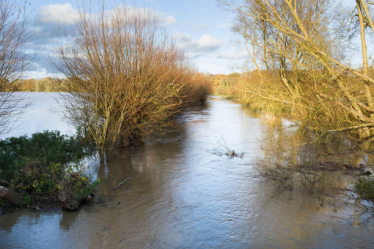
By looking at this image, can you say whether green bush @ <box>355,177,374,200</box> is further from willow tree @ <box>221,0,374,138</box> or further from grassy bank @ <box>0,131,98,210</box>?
grassy bank @ <box>0,131,98,210</box>

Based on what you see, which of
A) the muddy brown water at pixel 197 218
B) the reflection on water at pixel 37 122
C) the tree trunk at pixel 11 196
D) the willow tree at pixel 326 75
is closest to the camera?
the muddy brown water at pixel 197 218

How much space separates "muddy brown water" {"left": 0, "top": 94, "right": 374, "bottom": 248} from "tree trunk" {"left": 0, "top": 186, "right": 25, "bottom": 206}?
251mm

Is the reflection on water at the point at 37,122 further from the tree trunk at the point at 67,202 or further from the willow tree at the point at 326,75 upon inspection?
the willow tree at the point at 326,75

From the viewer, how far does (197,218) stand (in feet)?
20.7

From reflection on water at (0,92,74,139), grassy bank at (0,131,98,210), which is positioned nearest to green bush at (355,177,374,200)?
grassy bank at (0,131,98,210)

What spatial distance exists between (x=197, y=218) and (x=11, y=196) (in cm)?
388

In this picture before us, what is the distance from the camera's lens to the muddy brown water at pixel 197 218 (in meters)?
5.40

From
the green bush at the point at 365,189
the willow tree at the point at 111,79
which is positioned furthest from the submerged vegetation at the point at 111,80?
the green bush at the point at 365,189

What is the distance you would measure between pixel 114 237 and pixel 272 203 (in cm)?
362

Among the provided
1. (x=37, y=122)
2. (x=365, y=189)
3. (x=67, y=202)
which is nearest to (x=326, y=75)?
(x=365, y=189)

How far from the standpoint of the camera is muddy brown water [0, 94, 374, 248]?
5.40 m

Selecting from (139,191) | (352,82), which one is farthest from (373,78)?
(139,191)

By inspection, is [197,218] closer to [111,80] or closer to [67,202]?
[67,202]

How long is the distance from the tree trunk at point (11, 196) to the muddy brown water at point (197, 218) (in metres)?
0.25
